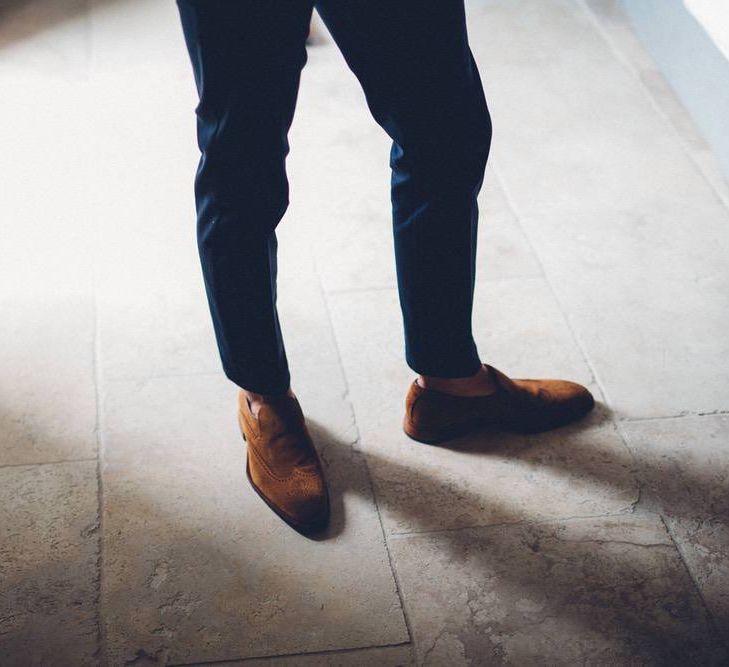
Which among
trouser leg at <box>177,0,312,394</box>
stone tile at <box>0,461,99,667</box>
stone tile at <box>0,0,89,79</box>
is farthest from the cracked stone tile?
stone tile at <box>0,0,89,79</box>

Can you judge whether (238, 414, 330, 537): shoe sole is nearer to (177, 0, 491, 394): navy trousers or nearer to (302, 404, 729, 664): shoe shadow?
(302, 404, 729, 664): shoe shadow

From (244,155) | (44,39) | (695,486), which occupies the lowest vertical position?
(695,486)

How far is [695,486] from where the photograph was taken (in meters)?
1.42

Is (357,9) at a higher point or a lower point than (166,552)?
higher

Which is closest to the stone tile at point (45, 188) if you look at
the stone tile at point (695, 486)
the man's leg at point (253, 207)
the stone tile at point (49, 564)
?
the stone tile at point (49, 564)

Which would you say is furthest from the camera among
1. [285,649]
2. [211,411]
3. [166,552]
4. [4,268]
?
[4,268]

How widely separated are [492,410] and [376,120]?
0.53 meters

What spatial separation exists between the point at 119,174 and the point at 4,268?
1.24 ft

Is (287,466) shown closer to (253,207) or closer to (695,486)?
(253,207)

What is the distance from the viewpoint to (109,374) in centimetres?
160

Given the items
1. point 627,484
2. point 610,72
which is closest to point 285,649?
point 627,484

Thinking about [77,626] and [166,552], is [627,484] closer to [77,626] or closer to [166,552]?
[166,552]

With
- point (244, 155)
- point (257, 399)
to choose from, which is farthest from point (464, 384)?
point (244, 155)

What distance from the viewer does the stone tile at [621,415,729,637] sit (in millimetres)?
1301
